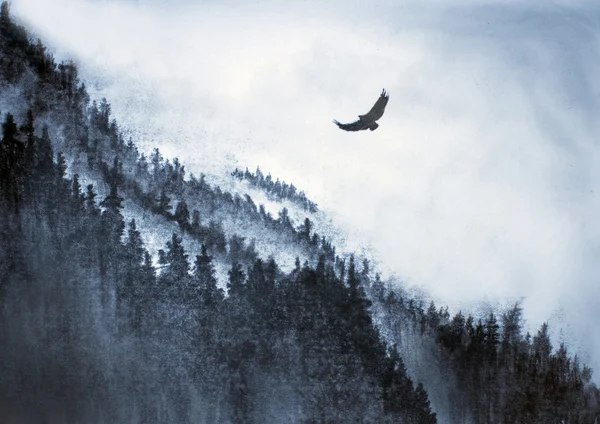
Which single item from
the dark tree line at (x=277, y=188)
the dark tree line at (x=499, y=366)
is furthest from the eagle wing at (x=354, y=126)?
the dark tree line at (x=499, y=366)

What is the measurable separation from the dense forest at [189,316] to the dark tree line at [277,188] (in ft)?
0.04

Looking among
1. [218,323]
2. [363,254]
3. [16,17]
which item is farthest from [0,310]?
[363,254]

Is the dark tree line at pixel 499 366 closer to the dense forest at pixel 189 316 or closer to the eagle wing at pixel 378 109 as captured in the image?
the dense forest at pixel 189 316

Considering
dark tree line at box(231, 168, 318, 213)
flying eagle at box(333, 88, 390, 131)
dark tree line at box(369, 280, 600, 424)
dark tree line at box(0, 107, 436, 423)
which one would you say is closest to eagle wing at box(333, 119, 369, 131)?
flying eagle at box(333, 88, 390, 131)

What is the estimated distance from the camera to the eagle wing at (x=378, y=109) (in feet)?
16.8

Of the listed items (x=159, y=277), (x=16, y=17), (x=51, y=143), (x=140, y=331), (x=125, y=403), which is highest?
(x=16, y=17)

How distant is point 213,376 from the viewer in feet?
→ 15.7

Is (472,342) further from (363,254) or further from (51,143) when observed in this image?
(51,143)

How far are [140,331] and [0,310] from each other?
31.5 inches

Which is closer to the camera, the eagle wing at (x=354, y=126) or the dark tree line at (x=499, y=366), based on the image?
the dark tree line at (x=499, y=366)

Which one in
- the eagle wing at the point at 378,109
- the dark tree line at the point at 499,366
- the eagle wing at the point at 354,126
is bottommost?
the dark tree line at the point at 499,366

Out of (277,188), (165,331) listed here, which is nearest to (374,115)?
(277,188)

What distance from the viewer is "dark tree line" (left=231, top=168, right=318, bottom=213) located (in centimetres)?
496

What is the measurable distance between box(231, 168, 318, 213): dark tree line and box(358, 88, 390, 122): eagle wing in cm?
62
